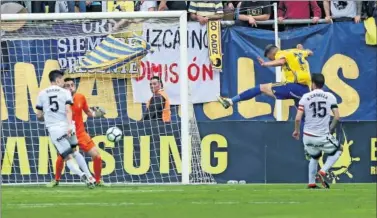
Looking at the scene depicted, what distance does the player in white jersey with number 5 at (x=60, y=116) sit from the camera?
18047 millimetres

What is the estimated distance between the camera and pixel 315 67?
21781mm

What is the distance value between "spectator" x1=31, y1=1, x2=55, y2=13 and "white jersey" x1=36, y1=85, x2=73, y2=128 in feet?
13.0

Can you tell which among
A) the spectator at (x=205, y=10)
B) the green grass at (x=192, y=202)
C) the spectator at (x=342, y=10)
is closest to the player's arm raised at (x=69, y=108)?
the green grass at (x=192, y=202)

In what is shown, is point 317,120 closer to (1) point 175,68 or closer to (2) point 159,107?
(2) point 159,107

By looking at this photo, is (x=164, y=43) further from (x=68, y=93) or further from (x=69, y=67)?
(x=68, y=93)

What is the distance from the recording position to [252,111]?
2175cm

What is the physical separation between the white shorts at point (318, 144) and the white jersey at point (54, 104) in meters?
3.63

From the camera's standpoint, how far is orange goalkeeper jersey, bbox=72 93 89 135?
18.5 m

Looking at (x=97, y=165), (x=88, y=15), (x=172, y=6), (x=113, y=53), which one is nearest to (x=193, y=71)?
(x=172, y=6)

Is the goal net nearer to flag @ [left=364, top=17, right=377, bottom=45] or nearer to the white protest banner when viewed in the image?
the white protest banner

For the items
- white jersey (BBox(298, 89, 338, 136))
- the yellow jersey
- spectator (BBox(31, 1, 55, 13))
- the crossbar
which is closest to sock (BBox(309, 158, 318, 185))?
white jersey (BBox(298, 89, 338, 136))

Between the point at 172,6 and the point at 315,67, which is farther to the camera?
the point at 172,6

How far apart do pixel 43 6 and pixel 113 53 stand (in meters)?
1.67

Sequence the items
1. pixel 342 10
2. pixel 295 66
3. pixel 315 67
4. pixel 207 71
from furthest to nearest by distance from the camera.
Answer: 1. pixel 342 10
2. pixel 315 67
3. pixel 207 71
4. pixel 295 66
